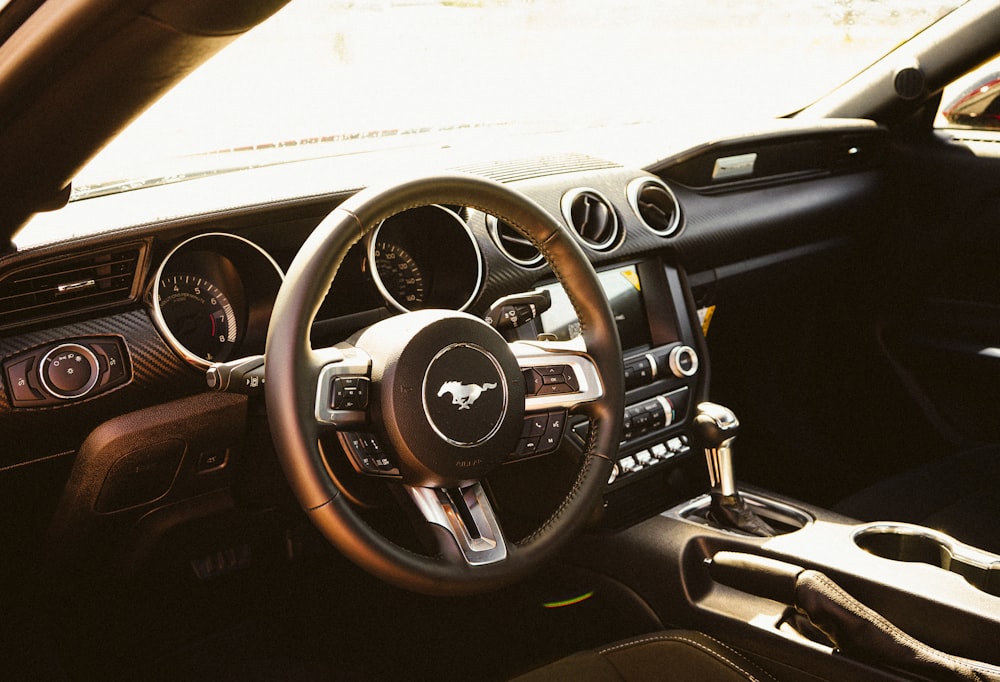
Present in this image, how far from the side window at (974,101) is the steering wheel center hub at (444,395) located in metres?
2.25

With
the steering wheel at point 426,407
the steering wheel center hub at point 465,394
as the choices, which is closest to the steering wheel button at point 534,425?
the steering wheel at point 426,407

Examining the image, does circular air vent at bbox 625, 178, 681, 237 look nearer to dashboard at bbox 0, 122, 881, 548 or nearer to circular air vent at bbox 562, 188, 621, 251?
dashboard at bbox 0, 122, 881, 548

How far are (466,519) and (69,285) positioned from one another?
33.3 inches

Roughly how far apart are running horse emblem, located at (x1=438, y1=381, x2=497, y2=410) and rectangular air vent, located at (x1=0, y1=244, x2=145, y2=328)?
2.26ft

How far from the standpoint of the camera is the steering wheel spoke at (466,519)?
4.51 feet

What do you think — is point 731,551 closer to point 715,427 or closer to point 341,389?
point 715,427

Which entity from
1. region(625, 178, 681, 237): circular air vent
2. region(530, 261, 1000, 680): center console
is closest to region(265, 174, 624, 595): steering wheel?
region(530, 261, 1000, 680): center console

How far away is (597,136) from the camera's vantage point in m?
2.82

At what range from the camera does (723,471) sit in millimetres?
2078

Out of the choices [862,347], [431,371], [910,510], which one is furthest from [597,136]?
[431,371]

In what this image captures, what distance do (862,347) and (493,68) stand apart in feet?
5.61

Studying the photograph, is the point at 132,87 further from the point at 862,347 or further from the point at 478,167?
the point at 862,347

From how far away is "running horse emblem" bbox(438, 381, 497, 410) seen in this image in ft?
4.45

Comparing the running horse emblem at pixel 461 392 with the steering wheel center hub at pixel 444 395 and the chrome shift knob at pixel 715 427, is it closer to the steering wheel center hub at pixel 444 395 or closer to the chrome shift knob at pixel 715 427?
the steering wheel center hub at pixel 444 395
